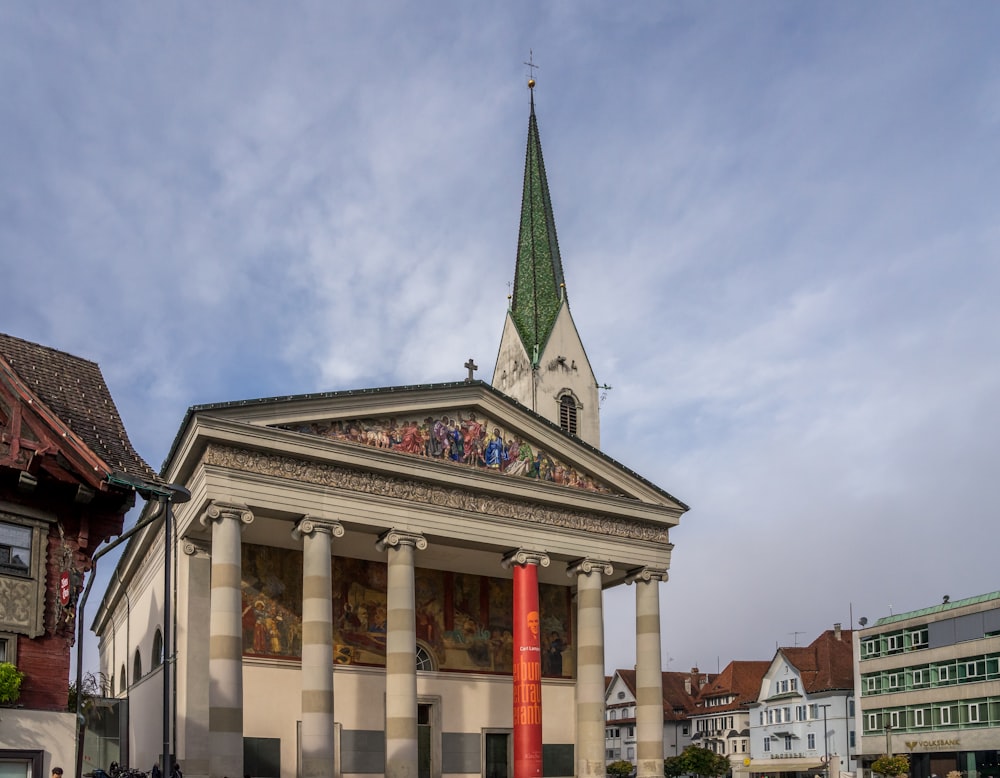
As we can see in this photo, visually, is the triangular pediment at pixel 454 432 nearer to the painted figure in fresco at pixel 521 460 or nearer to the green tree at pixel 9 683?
the painted figure in fresco at pixel 521 460

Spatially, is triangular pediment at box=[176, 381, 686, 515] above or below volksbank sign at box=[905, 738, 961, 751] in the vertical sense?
above

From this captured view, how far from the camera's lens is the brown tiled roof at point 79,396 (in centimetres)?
1805

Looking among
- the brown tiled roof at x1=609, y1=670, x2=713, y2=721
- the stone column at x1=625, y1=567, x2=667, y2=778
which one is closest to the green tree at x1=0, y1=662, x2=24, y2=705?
the stone column at x1=625, y1=567, x2=667, y2=778

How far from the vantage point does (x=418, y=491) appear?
112 feet

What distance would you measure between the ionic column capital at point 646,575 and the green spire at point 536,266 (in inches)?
552

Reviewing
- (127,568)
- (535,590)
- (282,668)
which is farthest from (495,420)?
(127,568)

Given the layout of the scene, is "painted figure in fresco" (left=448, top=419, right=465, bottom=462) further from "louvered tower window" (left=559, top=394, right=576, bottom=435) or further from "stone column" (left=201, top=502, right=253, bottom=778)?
"louvered tower window" (left=559, top=394, right=576, bottom=435)

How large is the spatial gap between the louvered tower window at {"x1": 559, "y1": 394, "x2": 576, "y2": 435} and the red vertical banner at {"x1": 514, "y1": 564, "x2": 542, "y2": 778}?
14.5 m

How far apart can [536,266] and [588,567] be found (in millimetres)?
21794

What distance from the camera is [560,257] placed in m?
56.9

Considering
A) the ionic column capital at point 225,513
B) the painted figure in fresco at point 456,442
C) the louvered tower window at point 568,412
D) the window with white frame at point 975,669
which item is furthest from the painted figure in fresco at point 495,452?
the window with white frame at point 975,669

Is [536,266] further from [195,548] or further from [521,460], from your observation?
[195,548]

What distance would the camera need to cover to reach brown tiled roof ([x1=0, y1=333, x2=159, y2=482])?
18.0 meters

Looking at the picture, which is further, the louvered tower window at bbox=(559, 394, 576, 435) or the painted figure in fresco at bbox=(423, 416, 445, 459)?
the louvered tower window at bbox=(559, 394, 576, 435)
